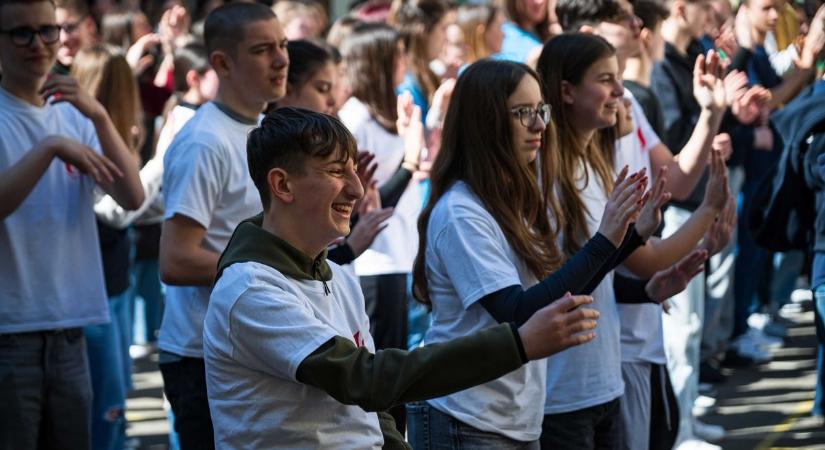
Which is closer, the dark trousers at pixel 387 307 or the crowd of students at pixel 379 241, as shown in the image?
the crowd of students at pixel 379 241

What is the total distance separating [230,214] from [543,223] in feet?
3.42

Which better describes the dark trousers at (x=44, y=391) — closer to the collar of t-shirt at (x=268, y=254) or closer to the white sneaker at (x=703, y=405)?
the collar of t-shirt at (x=268, y=254)

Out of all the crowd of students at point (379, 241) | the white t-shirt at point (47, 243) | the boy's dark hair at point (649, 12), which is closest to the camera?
the crowd of students at point (379, 241)

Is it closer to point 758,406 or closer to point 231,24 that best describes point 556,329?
point 231,24

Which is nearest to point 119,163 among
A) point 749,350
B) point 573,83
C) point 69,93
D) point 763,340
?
point 69,93

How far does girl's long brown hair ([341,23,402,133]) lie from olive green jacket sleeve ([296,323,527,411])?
373 cm

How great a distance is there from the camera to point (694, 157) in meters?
5.12

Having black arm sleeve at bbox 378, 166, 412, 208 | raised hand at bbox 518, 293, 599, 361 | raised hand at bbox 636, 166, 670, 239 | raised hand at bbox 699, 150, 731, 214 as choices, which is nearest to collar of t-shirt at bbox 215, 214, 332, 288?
raised hand at bbox 518, 293, 599, 361

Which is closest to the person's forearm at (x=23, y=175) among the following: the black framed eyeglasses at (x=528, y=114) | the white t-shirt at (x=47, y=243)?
the white t-shirt at (x=47, y=243)

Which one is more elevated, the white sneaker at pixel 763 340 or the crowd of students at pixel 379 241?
the crowd of students at pixel 379 241

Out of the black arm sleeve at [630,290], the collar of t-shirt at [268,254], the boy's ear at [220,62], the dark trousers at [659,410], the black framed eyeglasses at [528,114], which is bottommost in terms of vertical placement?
the dark trousers at [659,410]

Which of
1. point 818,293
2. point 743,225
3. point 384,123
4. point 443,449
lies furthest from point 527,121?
point 743,225

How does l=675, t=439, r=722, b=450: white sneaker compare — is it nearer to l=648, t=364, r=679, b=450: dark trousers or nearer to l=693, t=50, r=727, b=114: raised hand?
l=648, t=364, r=679, b=450: dark trousers

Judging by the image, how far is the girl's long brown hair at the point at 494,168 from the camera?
3.79 m
